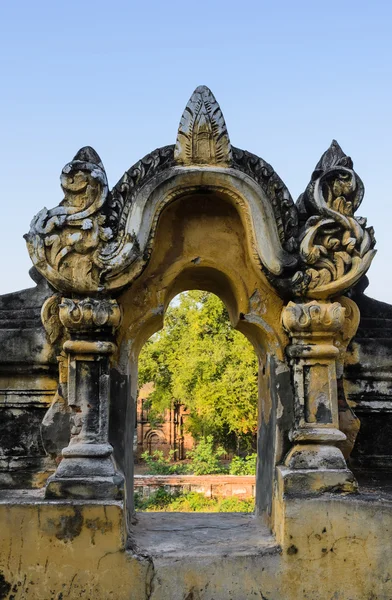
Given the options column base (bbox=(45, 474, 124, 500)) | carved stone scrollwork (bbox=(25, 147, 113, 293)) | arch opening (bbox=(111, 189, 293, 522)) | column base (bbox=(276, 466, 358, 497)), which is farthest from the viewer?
arch opening (bbox=(111, 189, 293, 522))

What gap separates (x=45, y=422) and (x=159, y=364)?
67.3ft

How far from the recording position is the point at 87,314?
4219mm

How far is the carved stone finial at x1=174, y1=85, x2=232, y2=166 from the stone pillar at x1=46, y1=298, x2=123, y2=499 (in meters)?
1.20

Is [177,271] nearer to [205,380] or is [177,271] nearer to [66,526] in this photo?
[66,526]

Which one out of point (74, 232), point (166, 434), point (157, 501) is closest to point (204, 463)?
point (157, 501)

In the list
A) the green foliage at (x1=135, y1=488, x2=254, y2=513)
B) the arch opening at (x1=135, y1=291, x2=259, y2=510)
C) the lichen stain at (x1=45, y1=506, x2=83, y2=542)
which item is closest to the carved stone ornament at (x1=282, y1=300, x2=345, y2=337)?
the lichen stain at (x1=45, y1=506, x2=83, y2=542)

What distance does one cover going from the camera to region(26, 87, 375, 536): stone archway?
4246mm

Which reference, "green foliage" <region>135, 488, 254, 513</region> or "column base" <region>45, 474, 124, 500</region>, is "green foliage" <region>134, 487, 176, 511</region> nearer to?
"green foliage" <region>135, 488, 254, 513</region>

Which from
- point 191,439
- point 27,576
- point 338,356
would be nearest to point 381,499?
point 338,356

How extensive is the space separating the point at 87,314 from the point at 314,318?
157 centimetres

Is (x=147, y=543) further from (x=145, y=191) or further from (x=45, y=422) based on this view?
(x=145, y=191)

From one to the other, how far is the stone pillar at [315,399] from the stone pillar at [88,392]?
122 cm

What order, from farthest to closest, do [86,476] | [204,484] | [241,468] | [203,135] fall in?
1. [241,468]
2. [204,484]
3. [203,135]
4. [86,476]

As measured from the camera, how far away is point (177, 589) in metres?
4.01
